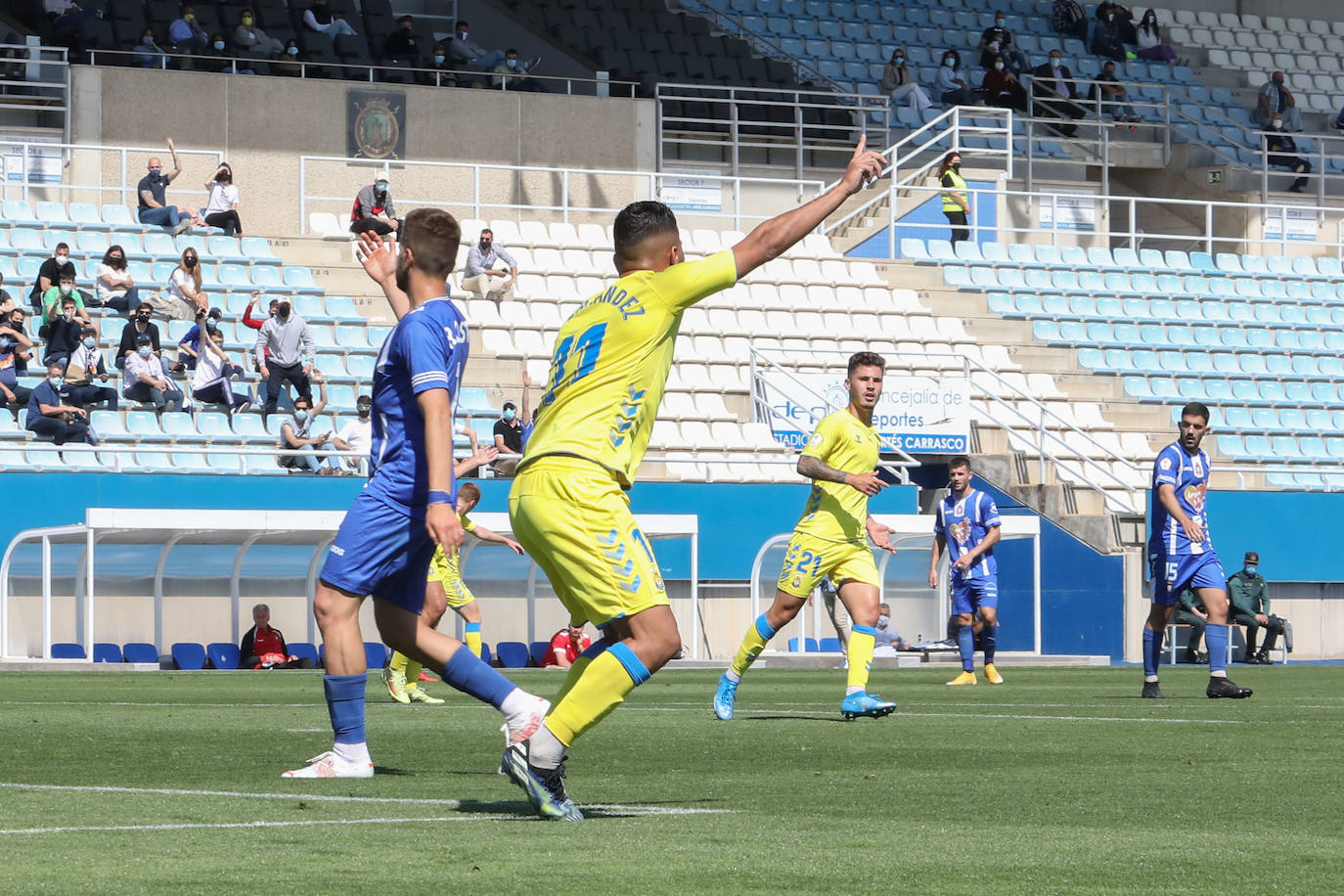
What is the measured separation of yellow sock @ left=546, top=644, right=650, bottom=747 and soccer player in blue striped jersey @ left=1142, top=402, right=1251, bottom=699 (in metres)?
9.02

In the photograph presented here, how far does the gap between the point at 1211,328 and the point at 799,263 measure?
21.3ft

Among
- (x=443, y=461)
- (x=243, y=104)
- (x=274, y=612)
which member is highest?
(x=243, y=104)

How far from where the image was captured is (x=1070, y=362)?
3159 centimetres

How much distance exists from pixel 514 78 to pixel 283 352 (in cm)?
1081

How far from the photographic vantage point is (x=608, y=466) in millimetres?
6707

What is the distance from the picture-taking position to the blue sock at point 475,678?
738 cm

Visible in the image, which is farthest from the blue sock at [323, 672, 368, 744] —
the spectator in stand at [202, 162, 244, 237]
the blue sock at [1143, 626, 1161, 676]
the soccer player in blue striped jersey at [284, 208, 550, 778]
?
the spectator in stand at [202, 162, 244, 237]

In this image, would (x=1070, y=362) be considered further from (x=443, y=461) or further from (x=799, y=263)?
(x=443, y=461)

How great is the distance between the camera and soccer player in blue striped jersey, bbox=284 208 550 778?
7211 mm

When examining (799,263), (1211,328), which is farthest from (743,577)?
(1211,328)

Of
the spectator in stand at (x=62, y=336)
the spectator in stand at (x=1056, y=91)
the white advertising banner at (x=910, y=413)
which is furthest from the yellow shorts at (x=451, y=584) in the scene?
the spectator in stand at (x=1056, y=91)

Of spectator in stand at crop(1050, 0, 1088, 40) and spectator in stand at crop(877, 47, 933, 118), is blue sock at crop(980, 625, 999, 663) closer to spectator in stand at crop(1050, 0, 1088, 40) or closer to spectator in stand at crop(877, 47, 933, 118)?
spectator in stand at crop(877, 47, 933, 118)

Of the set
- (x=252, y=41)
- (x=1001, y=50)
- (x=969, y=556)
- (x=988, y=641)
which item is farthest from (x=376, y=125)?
(x=969, y=556)

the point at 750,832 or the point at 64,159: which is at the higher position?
the point at 64,159
